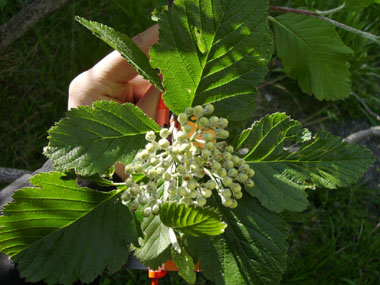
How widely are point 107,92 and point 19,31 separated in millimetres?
588

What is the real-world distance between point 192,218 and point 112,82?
0.91 m

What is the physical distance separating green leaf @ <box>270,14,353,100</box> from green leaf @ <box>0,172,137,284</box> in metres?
0.90

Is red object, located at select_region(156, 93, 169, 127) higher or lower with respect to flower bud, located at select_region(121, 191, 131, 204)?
lower

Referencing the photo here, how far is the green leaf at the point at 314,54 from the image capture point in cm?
140

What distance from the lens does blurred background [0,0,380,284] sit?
2.18 m

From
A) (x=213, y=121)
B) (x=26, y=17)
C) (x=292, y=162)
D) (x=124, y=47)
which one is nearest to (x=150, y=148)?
(x=213, y=121)

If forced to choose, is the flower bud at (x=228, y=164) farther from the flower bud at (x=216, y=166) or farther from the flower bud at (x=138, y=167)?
the flower bud at (x=138, y=167)

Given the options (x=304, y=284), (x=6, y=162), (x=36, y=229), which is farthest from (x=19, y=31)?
(x=304, y=284)

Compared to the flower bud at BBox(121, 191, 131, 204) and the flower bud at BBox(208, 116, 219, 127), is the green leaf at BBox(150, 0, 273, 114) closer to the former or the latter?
the flower bud at BBox(208, 116, 219, 127)

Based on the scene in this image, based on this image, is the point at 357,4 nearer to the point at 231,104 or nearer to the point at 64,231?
the point at 231,104

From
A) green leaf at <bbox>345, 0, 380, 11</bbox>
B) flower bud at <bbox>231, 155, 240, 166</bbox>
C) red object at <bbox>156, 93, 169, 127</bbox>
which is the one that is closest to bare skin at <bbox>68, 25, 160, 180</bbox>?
red object at <bbox>156, 93, 169, 127</bbox>

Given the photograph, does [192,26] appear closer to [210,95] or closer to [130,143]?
[210,95]

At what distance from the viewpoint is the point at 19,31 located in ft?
5.70

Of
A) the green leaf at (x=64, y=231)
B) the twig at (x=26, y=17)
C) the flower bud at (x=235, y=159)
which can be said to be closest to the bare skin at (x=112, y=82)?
the twig at (x=26, y=17)
